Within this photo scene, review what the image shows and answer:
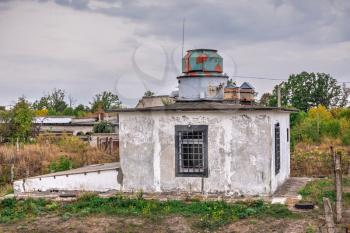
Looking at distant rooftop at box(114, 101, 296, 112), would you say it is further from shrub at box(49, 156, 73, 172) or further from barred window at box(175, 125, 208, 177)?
shrub at box(49, 156, 73, 172)

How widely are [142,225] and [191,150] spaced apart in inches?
174

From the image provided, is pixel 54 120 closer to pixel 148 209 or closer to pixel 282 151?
pixel 282 151

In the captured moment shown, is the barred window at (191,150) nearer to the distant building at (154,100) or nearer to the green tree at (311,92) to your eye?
the distant building at (154,100)

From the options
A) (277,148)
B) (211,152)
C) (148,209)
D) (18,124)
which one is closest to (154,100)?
(211,152)

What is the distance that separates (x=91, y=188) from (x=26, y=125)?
605 inches

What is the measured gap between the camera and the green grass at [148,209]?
1393 centimetres

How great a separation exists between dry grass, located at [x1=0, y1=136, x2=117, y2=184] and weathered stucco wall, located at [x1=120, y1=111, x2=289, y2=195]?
612cm

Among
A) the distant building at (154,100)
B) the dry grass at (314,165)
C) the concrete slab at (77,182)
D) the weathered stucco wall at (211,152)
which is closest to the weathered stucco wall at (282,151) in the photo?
the weathered stucco wall at (211,152)

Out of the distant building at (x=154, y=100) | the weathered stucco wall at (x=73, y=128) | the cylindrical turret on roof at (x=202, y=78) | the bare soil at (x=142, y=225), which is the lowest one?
the bare soil at (x=142, y=225)

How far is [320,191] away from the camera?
1702cm

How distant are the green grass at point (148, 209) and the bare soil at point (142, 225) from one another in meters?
0.33

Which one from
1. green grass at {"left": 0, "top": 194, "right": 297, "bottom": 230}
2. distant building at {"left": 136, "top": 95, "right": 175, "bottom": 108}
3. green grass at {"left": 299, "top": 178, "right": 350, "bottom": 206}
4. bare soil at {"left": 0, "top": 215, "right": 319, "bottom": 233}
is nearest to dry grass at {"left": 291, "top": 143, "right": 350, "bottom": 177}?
green grass at {"left": 299, "top": 178, "right": 350, "bottom": 206}

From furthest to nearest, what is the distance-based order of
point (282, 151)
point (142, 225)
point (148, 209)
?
point (282, 151)
point (148, 209)
point (142, 225)

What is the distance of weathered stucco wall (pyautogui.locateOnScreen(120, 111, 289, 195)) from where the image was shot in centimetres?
1675
